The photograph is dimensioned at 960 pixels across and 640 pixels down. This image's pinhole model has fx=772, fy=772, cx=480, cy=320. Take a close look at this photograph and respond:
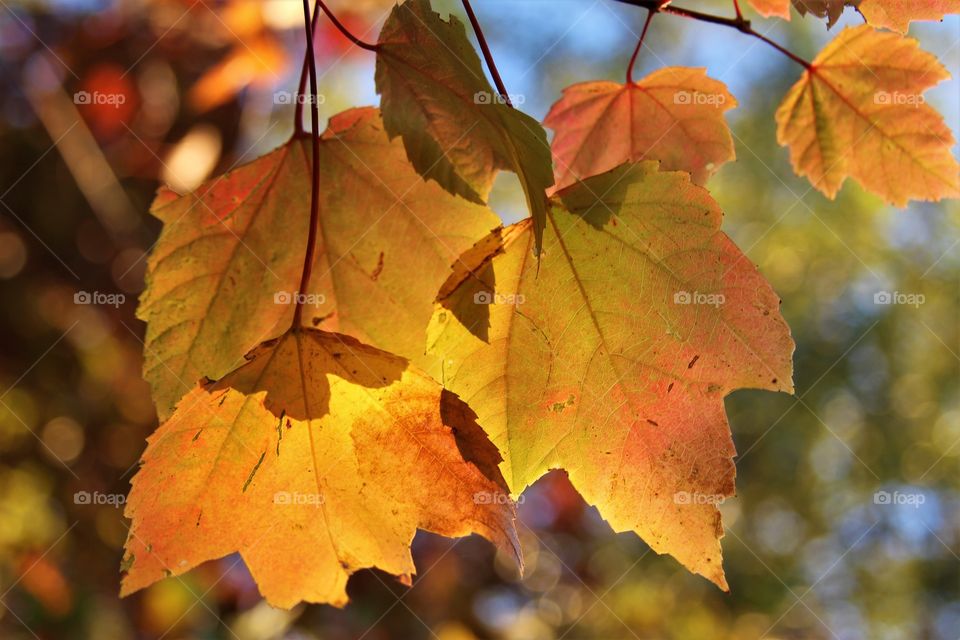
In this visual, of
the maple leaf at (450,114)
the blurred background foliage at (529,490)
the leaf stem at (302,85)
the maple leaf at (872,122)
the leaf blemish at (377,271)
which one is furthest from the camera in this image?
the blurred background foliage at (529,490)

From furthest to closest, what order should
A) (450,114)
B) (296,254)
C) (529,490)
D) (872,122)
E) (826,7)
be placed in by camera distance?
(529,490), (872,122), (296,254), (826,7), (450,114)

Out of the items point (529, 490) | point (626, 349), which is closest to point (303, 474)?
point (626, 349)

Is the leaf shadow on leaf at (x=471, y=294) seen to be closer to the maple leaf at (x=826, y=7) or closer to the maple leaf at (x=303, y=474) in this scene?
the maple leaf at (x=303, y=474)

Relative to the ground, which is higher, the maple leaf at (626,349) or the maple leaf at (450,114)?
the maple leaf at (450,114)

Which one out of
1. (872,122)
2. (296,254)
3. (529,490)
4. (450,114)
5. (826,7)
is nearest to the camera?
(450,114)

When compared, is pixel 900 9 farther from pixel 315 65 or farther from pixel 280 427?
pixel 280 427

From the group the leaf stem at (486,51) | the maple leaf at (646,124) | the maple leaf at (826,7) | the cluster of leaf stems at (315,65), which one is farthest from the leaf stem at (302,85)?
the maple leaf at (826,7)

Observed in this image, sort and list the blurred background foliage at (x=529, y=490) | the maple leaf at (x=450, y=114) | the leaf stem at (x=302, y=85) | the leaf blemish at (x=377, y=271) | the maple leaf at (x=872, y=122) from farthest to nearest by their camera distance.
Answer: the blurred background foliage at (x=529, y=490) < the maple leaf at (x=872, y=122) < the leaf blemish at (x=377, y=271) < the leaf stem at (x=302, y=85) < the maple leaf at (x=450, y=114)
